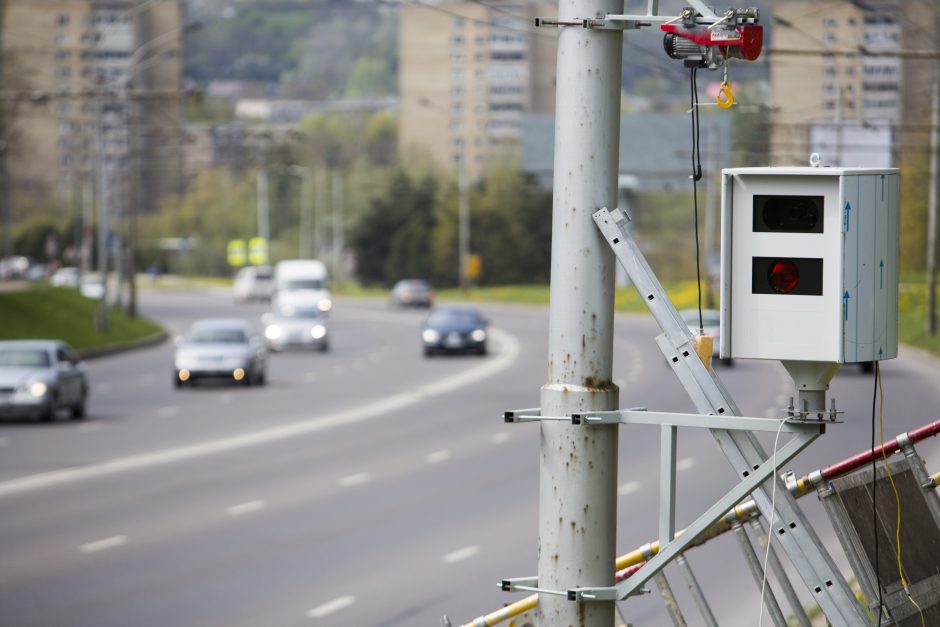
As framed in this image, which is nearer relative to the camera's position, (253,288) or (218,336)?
(218,336)

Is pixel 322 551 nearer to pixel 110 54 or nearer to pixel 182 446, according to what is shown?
pixel 182 446

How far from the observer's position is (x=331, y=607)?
44.3 ft

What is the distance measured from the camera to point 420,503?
19609 millimetres

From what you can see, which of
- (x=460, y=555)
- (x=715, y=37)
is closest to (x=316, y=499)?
(x=460, y=555)

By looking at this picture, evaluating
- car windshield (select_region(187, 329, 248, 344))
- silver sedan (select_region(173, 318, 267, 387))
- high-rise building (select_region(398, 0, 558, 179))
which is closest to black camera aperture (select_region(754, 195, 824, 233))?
silver sedan (select_region(173, 318, 267, 387))

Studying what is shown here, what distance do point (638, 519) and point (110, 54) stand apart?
158m

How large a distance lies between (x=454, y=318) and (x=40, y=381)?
73.8 ft

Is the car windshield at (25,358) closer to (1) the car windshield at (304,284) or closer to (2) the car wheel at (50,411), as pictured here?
(2) the car wheel at (50,411)

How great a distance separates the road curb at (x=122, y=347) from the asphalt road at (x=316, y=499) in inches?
533

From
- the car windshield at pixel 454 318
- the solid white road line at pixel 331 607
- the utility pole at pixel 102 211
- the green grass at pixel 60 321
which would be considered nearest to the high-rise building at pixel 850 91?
the car windshield at pixel 454 318

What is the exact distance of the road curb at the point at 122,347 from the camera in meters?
53.1

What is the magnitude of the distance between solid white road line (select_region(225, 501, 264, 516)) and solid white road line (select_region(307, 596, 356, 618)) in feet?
16.3

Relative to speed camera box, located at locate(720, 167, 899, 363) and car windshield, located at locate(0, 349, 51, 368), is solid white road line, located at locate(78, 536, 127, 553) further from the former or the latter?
car windshield, located at locate(0, 349, 51, 368)

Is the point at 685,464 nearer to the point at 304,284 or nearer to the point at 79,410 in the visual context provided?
the point at 79,410
